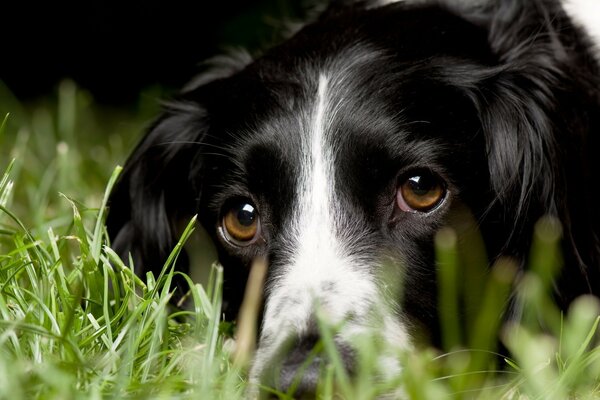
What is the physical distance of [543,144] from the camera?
2.56 m

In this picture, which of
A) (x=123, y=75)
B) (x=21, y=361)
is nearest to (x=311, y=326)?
(x=21, y=361)

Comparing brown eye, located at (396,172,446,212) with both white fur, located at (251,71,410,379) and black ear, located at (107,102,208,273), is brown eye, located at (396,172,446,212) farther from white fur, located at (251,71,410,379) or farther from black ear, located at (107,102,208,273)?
black ear, located at (107,102,208,273)

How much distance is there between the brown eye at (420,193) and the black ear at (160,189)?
0.80 metres

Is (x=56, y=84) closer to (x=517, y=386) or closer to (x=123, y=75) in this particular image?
(x=123, y=75)

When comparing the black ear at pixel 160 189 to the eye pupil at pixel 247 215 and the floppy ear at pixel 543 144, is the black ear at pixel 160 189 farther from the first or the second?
the floppy ear at pixel 543 144

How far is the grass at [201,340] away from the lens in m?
1.88

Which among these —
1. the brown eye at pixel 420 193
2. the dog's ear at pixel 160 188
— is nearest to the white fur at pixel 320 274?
the brown eye at pixel 420 193

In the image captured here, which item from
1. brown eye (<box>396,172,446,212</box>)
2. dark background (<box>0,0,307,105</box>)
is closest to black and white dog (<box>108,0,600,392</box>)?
brown eye (<box>396,172,446,212</box>)

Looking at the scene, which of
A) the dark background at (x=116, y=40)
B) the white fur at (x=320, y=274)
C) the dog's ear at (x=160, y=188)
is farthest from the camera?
the dark background at (x=116, y=40)

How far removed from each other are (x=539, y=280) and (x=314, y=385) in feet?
2.50

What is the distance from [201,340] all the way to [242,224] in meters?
0.45

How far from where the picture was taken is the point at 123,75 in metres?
6.00

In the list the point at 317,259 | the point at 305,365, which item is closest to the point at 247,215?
the point at 317,259

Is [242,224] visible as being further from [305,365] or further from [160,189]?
[305,365]
